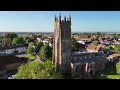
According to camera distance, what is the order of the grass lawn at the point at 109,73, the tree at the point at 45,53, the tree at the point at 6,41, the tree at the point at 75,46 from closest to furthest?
the grass lawn at the point at 109,73, the tree at the point at 45,53, the tree at the point at 75,46, the tree at the point at 6,41

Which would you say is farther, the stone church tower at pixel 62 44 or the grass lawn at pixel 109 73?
the stone church tower at pixel 62 44

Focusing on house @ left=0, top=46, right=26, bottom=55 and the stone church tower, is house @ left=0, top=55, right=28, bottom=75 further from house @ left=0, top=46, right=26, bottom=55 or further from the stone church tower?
house @ left=0, top=46, right=26, bottom=55

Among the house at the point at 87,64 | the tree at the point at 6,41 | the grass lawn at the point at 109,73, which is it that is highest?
the tree at the point at 6,41

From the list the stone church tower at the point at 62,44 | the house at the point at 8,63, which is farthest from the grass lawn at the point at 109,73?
the house at the point at 8,63

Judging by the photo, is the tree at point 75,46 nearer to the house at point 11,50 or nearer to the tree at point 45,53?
the tree at point 45,53

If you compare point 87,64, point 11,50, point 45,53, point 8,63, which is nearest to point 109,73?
point 87,64

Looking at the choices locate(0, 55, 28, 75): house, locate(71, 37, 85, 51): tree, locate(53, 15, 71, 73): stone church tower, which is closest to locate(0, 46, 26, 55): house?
locate(71, 37, 85, 51): tree

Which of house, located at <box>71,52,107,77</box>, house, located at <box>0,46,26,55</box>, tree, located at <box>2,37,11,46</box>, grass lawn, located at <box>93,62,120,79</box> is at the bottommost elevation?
grass lawn, located at <box>93,62,120,79</box>

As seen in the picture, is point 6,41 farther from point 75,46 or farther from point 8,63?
point 8,63

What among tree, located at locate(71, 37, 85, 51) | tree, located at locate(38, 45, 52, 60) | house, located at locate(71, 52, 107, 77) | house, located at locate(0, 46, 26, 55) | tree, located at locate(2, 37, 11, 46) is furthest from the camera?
tree, located at locate(2, 37, 11, 46)
